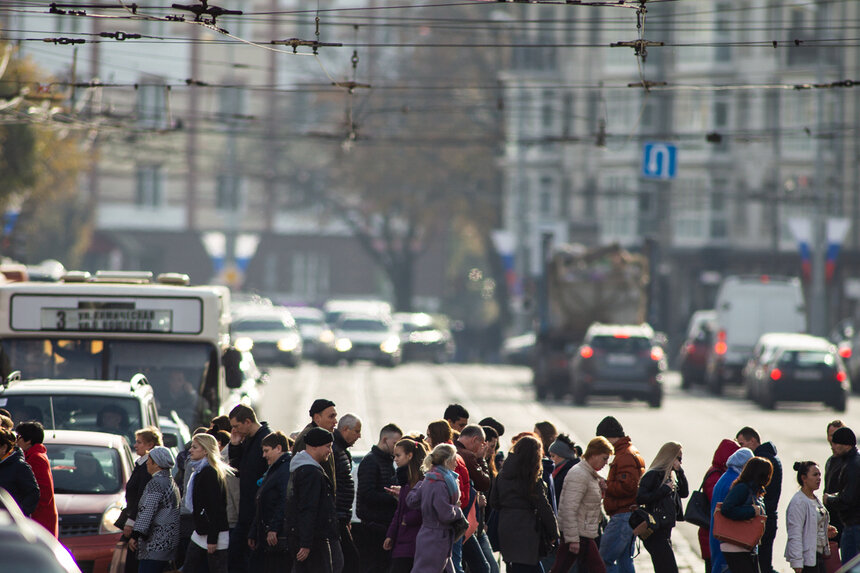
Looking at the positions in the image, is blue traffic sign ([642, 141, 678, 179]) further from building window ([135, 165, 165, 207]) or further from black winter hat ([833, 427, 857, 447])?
building window ([135, 165, 165, 207])

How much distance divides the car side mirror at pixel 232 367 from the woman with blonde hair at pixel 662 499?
234 inches

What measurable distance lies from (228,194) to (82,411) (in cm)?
6955

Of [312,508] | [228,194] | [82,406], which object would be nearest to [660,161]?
[82,406]

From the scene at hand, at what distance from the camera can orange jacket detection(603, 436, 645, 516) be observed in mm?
11078

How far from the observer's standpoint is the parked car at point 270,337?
42500mm

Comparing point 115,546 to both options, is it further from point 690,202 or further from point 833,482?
point 690,202

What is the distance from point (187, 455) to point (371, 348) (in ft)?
112

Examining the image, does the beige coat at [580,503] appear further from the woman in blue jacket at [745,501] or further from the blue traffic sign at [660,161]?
the blue traffic sign at [660,161]

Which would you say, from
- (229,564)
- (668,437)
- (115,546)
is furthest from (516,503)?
(668,437)

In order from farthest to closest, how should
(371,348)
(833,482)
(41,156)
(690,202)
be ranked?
(690,202), (371,348), (41,156), (833,482)

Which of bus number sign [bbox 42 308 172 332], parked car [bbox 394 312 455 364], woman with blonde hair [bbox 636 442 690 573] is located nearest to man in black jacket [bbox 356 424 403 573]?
woman with blonde hair [bbox 636 442 690 573]

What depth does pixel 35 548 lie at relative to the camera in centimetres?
518

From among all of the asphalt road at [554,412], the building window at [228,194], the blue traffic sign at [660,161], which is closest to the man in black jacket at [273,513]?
the asphalt road at [554,412]

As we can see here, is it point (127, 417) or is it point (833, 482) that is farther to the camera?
point (127, 417)
